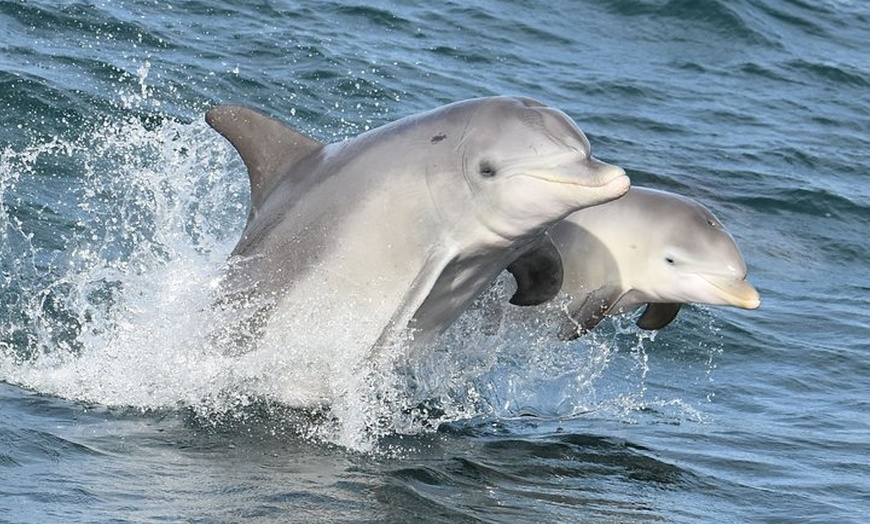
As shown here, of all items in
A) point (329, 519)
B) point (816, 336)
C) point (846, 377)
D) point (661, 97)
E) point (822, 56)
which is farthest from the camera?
point (822, 56)

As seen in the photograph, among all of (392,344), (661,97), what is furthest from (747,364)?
(661,97)

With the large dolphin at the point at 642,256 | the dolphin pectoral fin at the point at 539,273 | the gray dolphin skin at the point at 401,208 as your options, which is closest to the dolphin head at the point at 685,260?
the large dolphin at the point at 642,256

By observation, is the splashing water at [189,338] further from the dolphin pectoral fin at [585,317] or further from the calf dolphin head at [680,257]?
the calf dolphin head at [680,257]

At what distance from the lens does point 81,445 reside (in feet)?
27.5

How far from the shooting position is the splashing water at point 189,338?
9.66 meters

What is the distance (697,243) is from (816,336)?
12.0 feet

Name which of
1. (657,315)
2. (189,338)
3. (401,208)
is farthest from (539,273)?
(189,338)

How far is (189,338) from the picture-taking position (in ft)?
33.0

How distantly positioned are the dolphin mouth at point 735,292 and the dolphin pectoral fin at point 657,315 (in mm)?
694

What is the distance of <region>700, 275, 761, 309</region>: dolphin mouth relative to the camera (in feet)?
34.9

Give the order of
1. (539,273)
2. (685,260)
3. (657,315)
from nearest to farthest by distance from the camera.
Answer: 1. (539,273)
2. (685,260)
3. (657,315)

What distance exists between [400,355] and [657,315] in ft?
8.43

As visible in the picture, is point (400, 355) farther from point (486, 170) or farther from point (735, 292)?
point (735, 292)

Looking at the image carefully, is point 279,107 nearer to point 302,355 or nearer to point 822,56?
point 302,355
